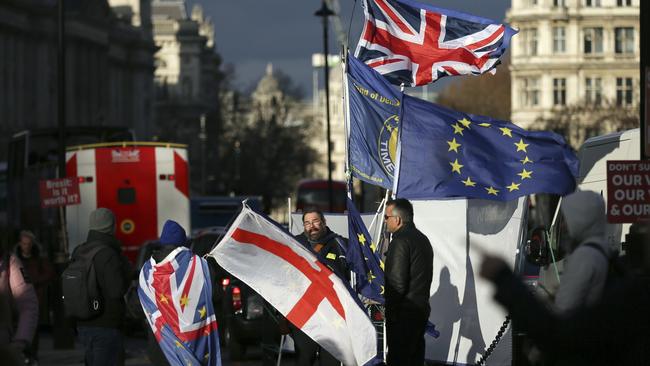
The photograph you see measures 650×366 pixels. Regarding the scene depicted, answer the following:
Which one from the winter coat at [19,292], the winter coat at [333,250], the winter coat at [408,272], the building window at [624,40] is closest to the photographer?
the winter coat at [19,292]

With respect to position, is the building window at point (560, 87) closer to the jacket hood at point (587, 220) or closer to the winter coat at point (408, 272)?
the winter coat at point (408, 272)

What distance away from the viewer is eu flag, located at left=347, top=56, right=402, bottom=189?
1437 cm

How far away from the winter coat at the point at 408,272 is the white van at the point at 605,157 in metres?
3.48

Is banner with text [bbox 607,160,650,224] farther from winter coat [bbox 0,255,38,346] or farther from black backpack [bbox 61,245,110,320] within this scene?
winter coat [bbox 0,255,38,346]

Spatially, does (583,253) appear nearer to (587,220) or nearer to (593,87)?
(587,220)

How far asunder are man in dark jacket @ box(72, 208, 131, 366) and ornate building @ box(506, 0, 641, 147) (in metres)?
111

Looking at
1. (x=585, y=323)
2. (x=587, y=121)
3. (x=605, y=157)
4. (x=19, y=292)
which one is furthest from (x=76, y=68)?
(x=585, y=323)

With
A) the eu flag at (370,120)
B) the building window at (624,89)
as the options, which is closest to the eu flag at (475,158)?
the eu flag at (370,120)

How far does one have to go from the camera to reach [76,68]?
110750mm

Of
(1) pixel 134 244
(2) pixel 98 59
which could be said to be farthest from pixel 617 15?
(1) pixel 134 244

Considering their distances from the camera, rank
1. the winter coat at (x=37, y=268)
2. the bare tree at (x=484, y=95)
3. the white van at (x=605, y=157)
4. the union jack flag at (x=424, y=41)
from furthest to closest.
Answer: the bare tree at (x=484, y=95)
the winter coat at (x=37, y=268)
the white van at (x=605, y=157)
the union jack flag at (x=424, y=41)

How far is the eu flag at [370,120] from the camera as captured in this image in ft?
47.1

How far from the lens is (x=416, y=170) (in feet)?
45.7

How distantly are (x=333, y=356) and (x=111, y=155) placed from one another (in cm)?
1899
